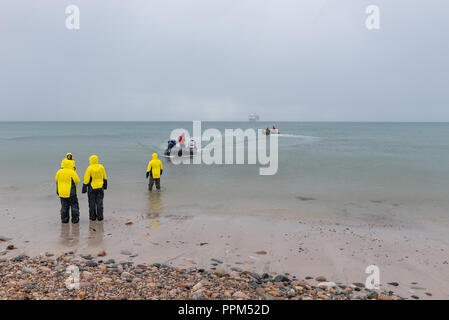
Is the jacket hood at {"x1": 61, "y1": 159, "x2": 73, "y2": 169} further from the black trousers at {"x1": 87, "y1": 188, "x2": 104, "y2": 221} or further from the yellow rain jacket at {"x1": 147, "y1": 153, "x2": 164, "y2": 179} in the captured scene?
the yellow rain jacket at {"x1": 147, "y1": 153, "x2": 164, "y2": 179}

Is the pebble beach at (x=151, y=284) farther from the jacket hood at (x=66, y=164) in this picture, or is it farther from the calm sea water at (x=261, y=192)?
the calm sea water at (x=261, y=192)

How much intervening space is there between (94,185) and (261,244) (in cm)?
461

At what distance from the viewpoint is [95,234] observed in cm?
775

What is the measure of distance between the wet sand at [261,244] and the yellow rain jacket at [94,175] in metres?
1.03

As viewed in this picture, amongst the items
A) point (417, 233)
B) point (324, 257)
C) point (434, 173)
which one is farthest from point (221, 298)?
point (434, 173)

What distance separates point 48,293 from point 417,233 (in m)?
8.38

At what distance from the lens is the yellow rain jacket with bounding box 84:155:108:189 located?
8.60 m

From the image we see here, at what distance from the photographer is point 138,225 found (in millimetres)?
8602

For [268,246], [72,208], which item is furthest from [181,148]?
[268,246]

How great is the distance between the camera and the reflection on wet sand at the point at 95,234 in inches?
283

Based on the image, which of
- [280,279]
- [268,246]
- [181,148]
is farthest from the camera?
[181,148]

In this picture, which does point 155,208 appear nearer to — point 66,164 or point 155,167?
point 155,167

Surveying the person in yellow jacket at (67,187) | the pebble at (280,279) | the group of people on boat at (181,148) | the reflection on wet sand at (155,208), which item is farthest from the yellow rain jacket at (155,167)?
the group of people on boat at (181,148)
